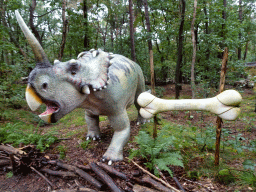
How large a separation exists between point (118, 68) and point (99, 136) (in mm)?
1601

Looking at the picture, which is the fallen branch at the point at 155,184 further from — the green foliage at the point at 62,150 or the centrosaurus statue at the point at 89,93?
the green foliage at the point at 62,150

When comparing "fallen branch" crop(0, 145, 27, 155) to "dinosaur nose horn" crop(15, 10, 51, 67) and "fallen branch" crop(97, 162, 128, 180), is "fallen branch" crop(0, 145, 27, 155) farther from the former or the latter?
"dinosaur nose horn" crop(15, 10, 51, 67)

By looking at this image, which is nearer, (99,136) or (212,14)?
(99,136)

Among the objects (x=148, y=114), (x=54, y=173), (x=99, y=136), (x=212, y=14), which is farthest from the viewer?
(x=212, y=14)

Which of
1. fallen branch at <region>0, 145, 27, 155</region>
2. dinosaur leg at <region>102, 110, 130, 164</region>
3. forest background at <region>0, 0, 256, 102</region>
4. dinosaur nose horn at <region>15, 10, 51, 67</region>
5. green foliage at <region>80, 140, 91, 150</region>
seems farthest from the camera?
forest background at <region>0, 0, 256, 102</region>

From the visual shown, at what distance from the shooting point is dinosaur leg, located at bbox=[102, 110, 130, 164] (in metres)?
2.75

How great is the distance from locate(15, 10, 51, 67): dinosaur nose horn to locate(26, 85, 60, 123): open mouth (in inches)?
12.9

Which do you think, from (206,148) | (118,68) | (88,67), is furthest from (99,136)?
(206,148)

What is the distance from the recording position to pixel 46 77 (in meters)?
2.00

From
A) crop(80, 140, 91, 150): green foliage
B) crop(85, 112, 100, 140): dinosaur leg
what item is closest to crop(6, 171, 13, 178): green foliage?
crop(80, 140, 91, 150): green foliage

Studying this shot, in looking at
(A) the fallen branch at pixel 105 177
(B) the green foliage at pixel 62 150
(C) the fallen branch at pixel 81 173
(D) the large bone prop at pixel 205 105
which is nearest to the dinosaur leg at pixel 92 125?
(B) the green foliage at pixel 62 150

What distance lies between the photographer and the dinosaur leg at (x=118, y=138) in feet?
9.01

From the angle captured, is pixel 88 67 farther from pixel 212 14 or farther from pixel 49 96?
pixel 212 14

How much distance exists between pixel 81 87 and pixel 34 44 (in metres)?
0.71
